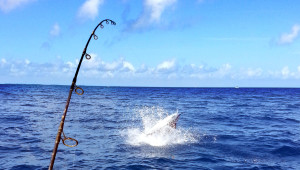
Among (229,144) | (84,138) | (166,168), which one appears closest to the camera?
(166,168)

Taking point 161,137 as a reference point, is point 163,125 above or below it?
above

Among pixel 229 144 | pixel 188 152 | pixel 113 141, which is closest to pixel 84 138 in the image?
pixel 113 141

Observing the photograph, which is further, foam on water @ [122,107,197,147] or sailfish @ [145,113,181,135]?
sailfish @ [145,113,181,135]

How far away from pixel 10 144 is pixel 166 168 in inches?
409

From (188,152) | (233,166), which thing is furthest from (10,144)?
(233,166)

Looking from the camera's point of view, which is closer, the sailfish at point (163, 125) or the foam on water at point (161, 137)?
the foam on water at point (161, 137)

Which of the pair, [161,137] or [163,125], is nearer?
[161,137]

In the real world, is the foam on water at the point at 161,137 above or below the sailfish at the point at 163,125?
below

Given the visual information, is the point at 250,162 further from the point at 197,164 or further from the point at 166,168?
the point at 166,168

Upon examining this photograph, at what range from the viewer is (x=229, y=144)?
1661 cm

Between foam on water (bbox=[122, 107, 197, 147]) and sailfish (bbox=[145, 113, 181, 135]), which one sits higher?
sailfish (bbox=[145, 113, 181, 135])

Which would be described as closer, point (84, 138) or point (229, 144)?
point (229, 144)

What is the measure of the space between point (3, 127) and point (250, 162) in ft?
64.6

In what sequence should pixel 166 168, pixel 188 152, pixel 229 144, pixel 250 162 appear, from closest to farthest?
pixel 166 168 < pixel 250 162 < pixel 188 152 < pixel 229 144
